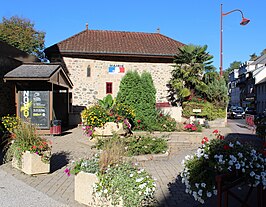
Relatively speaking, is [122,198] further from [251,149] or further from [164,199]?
[251,149]

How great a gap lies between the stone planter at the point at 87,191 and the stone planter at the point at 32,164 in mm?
2092

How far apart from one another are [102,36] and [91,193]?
21.6 metres

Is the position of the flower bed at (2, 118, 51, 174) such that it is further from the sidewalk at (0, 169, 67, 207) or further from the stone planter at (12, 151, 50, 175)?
the sidewalk at (0, 169, 67, 207)

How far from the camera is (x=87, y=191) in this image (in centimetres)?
Result: 457

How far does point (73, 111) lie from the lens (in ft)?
70.4

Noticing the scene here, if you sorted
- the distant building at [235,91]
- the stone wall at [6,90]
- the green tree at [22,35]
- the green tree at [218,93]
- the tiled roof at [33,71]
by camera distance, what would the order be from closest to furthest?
1. the tiled roof at [33,71]
2. the stone wall at [6,90]
3. the green tree at [218,93]
4. the green tree at [22,35]
5. the distant building at [235,91]

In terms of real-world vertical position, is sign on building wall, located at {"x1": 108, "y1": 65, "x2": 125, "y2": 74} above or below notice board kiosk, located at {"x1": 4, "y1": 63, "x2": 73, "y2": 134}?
above

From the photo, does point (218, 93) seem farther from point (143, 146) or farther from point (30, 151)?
point (30, 151)

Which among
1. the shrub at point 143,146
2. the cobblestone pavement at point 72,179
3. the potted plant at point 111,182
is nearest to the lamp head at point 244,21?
the cobblestone pavement at point 72,179

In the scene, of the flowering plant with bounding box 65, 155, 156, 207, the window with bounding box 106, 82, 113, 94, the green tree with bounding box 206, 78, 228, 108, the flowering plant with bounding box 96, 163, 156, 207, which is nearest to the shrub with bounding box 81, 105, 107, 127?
the flowering plant with bounding box 65, 155, 156, 207

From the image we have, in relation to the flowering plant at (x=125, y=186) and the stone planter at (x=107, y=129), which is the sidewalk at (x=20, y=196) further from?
the stone planter at (x=107, y=129)

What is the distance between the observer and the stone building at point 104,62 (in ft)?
70.9

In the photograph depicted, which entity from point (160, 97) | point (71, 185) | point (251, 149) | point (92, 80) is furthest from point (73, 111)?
point (251, 149)

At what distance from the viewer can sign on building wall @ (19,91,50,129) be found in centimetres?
1343
